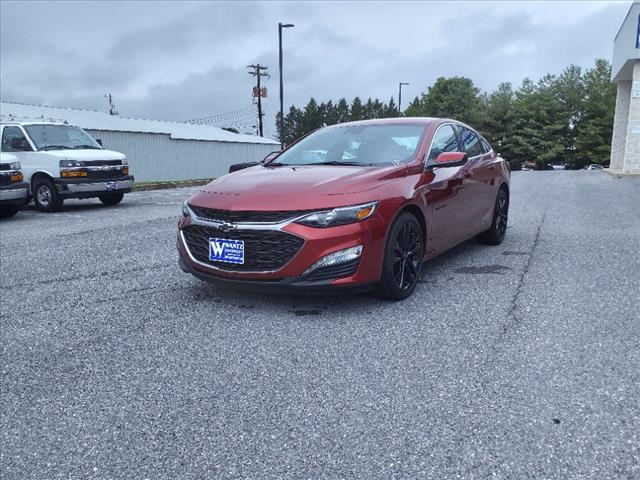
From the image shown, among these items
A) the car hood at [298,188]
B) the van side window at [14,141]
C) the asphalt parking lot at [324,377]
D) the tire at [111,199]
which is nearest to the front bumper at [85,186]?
the tire at [111,199]

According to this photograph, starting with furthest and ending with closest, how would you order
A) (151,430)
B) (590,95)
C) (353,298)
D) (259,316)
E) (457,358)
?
(590,95) → (353,298) → (259,316) → (457,358) → (151,430)

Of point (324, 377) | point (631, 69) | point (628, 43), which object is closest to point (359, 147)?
point (324, 377)

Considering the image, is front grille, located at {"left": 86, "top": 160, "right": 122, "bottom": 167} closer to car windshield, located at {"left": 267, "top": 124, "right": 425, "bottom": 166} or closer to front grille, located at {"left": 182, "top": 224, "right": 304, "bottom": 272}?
car windshield, located at {"left": 267, "top": 124, "right": 425, "bottom": 166}

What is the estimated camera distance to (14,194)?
385 inches

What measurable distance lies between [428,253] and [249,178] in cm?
162

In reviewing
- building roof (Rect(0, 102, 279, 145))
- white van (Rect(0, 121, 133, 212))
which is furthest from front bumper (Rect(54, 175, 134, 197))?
building roof (Rect(0, 102, 279, 145))

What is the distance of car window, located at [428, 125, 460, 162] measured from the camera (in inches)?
192

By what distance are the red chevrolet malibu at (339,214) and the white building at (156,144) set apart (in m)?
20.9

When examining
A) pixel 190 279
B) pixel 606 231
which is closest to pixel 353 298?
pixel 190 279

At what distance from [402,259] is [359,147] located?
1.28 meters

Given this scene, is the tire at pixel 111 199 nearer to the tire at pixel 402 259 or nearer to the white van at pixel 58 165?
the white van at pixel 58 165

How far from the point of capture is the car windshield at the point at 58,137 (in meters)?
11.5

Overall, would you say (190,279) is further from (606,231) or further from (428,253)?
(606,231)

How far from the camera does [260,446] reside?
7.54ft
